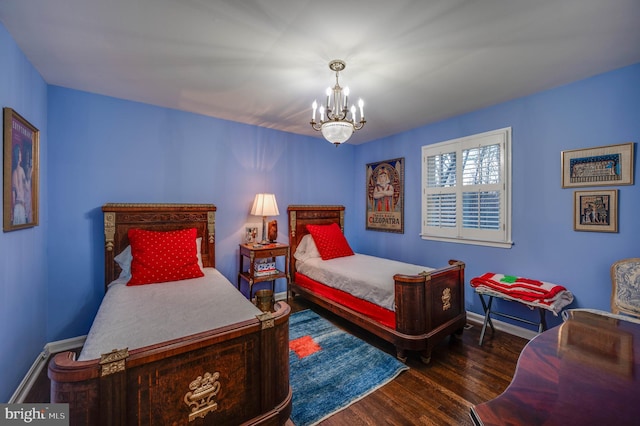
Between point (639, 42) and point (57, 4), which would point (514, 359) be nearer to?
point (639, 42)

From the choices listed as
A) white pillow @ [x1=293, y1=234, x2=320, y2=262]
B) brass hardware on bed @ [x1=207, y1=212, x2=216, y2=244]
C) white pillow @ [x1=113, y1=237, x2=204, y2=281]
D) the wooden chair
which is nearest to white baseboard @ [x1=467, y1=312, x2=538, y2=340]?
the wooden chair

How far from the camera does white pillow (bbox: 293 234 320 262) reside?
3.89 m

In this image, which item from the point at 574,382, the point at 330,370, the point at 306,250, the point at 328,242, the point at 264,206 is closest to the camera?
the point at 574,382

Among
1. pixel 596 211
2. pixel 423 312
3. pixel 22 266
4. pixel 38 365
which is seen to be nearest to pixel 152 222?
pixel 22 266

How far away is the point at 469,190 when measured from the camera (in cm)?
328

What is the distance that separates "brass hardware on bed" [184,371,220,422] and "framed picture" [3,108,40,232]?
5.42ft

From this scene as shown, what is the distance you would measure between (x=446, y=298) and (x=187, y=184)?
10.3 ft

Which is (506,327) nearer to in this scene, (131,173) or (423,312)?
(423,312)

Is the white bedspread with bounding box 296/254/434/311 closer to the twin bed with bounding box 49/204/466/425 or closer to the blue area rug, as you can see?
the twin bed with bounding box 49/204/466/425

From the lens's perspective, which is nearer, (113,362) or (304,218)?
(113,362)

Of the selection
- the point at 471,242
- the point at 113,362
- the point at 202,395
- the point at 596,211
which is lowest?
the point at 202,395

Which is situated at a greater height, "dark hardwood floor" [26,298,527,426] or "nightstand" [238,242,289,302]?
"nightstand" [238,242,289,302]

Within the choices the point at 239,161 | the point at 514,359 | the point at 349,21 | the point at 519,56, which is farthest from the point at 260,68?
the point at 514,359

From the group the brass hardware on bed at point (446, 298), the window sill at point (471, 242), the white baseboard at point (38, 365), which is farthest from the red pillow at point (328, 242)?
the white baseboard at point (38, 365)
